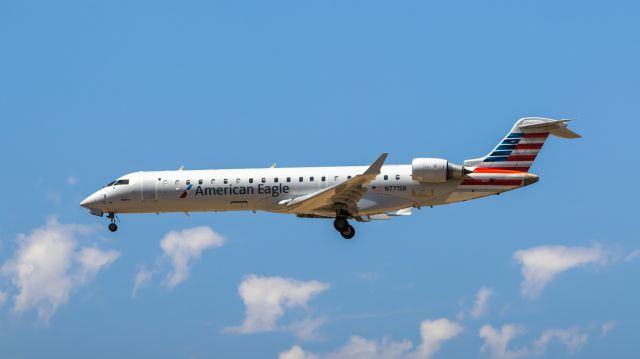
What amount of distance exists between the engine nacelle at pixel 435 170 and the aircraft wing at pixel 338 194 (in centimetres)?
191

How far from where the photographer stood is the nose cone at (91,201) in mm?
60938

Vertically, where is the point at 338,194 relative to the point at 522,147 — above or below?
below

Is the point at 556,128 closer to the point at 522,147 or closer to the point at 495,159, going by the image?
the point at 522,147

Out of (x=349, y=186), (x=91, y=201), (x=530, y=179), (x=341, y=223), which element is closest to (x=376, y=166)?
(x=349, y=186)

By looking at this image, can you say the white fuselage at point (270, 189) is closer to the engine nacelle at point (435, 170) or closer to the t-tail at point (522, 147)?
the engine nacelle at point (435, 170)

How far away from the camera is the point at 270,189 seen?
5866 centimetres

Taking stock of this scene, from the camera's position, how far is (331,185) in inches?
2295

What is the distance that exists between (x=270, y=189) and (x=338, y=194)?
9.85 feet

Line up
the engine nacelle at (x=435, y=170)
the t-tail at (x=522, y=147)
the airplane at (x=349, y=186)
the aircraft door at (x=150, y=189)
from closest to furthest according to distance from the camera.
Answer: the engine nacelle at (x=435, y=170) → the airplane at (x=349, y=186) → the t-tail at (x=522, y=147) → the aircraft door at (x=150, y=189)

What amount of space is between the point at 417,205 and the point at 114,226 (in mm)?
12856

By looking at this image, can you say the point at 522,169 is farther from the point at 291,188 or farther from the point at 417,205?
the point at 291,188

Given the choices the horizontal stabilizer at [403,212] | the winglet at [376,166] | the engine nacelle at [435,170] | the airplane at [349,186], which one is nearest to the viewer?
the winglet at [376,166]

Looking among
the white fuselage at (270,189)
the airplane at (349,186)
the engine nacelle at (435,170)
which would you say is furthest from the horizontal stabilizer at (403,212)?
the engine nacelle at (435,170)

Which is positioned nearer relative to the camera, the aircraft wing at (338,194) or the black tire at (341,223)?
the aircraft wing at (338,194)
